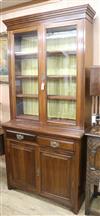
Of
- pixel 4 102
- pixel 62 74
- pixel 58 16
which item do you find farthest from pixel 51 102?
pixel 4 102

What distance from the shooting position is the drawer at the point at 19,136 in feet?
7.32

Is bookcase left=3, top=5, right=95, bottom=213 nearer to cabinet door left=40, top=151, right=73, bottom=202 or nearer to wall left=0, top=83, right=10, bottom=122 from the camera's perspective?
cabinet door left=40, top=151, right=73, bottom=202

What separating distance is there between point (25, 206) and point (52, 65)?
5.47 ft

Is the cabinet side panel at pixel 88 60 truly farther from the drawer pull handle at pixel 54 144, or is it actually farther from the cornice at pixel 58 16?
the drawer pull handle at pixel 54 144

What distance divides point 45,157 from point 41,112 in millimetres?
514

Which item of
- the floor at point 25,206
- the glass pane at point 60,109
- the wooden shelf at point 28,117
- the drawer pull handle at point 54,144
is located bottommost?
the floor at point 25,206

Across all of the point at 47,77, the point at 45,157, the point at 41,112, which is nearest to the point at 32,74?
the point at 47,77

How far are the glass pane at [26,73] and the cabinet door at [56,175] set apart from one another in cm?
64

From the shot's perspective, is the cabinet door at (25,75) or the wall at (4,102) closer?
the cabinet door at (25,75)

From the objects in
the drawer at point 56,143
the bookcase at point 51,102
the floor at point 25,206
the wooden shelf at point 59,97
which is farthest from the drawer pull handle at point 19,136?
the floor at point 25,206

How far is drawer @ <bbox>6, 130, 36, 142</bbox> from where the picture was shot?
2.23 m

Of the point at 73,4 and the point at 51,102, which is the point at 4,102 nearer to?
the point at 51,102

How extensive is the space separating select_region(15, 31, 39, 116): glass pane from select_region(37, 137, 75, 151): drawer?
46cm

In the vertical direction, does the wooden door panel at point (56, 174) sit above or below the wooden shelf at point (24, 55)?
below
